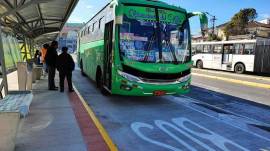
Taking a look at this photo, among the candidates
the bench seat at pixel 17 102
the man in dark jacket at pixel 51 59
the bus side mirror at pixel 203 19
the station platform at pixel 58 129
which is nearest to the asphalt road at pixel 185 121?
the station platform at pixel 58 129

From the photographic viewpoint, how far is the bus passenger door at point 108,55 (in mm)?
10663

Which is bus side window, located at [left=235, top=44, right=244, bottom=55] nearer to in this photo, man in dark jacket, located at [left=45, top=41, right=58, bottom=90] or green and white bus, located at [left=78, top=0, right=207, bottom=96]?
green and white bus, located at [left=78, top=0, right=207, bottom=96]

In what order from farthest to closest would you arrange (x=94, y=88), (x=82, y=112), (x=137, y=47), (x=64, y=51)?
(x=94, y=88) → (x=64, y=51) → (x=137, y=47) → (x=82, y=112)

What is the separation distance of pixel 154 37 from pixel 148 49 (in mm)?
452

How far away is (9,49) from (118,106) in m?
11.1

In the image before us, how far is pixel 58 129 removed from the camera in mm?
7453

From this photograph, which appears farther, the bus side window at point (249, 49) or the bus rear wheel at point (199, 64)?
the bus rear wheel at point (199, 64)

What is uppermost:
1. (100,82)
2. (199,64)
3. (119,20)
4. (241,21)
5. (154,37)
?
(241,21)

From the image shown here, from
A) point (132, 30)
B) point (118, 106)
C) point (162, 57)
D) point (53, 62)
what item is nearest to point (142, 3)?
point (132, 30)

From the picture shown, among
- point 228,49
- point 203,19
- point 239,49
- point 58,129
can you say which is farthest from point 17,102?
point 228,49

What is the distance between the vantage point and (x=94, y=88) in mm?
14523

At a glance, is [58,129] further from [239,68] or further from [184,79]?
[239,68]

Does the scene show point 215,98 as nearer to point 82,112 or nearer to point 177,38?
point 177,38

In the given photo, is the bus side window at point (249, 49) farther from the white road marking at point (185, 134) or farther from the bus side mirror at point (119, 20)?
the white road marking at point (185, 134)
